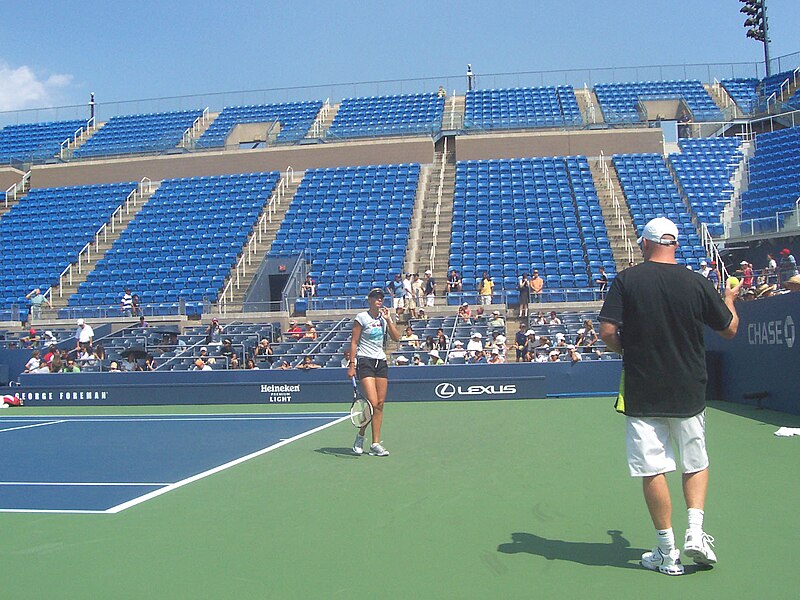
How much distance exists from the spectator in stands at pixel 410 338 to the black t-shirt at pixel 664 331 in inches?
610

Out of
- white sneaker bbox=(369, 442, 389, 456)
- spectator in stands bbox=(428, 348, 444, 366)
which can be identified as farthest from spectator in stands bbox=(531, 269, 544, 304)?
white sneaker bbox=(369, 442, 389, 456)

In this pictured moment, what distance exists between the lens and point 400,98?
41.9m

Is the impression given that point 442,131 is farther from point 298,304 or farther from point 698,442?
point 698,442

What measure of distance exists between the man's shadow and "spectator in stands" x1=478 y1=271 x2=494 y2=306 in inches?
717

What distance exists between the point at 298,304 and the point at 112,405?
6990 millimetres

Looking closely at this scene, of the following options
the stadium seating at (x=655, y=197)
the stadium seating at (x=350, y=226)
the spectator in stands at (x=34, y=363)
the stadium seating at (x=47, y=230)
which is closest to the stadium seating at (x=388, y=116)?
the stadium seating at (x=350, y=226)

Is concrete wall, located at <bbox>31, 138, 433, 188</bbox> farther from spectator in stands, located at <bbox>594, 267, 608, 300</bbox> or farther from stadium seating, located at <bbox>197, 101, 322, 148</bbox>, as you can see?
spectator in stands, located at <bbox>594, 267, 608, 300</bbox>

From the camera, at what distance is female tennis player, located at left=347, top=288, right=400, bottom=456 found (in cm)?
978

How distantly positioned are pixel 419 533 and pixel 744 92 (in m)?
38.9

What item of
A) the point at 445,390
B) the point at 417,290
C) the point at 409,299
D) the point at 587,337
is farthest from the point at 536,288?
the point at 445,390

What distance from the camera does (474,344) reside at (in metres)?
20.2

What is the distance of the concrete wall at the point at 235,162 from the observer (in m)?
35.5

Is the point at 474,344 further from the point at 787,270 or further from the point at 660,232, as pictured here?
the point at 660,232

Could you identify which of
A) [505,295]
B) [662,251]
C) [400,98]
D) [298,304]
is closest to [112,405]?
[298,304]
